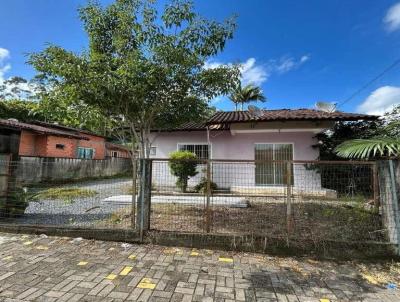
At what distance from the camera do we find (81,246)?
4.49m

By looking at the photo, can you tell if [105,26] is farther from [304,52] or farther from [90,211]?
[304,52]

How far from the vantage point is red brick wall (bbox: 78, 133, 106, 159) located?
20.3 m

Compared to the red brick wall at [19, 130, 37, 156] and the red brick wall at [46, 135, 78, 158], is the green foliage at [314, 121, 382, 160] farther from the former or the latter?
the red brick wall at [19, 130, 37, 156]

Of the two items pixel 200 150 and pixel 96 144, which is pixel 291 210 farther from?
pixel 96 144

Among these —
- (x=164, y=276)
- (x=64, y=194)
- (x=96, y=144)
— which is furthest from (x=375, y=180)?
(x=96, y=144)

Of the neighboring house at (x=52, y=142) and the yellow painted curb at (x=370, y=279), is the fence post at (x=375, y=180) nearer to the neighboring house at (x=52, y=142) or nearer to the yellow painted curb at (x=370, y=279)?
the yellow painted curb at (x=370, y=279)

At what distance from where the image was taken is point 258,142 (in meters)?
11.5

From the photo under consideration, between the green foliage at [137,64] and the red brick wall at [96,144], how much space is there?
52.8ft

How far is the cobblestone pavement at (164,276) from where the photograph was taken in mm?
2961

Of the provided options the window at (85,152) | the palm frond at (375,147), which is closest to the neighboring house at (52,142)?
the window at (85,152)

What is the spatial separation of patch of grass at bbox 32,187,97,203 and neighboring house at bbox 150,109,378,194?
237 cm

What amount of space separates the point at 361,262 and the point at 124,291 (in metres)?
3.58

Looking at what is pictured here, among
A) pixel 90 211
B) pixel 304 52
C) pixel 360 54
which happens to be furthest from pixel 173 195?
pixel 360 54

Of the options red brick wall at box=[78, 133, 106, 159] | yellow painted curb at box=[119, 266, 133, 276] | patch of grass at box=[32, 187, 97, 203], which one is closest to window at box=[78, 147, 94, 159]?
red brick wall at box=[78, 133, 106, 159]
